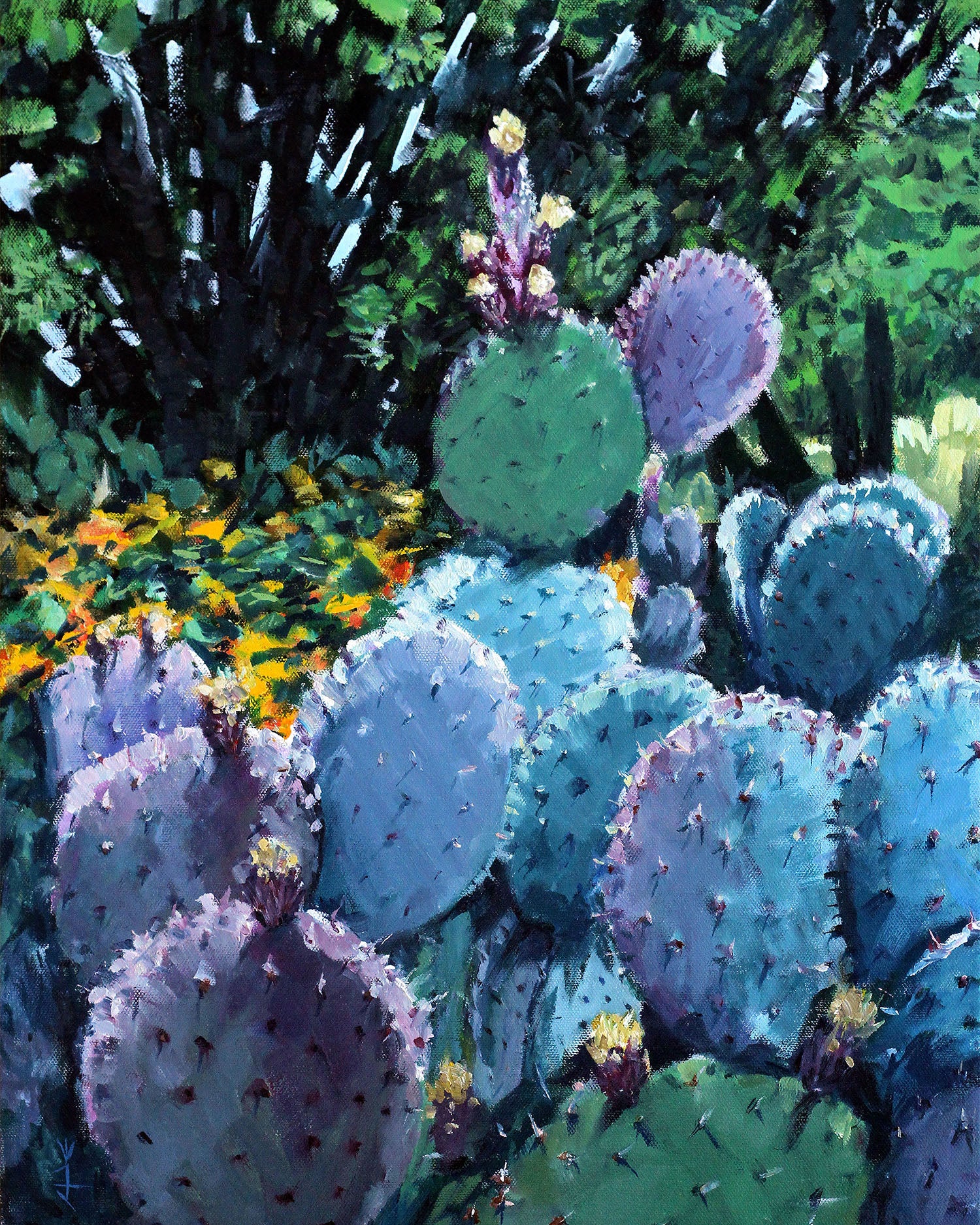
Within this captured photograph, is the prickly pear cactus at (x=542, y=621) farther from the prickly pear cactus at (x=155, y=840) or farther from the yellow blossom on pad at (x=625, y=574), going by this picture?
the prickly pear cactus at (x=155, y=840)

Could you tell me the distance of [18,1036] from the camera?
3.24 feet

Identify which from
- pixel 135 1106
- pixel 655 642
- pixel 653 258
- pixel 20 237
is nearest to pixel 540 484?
pixel 655 642

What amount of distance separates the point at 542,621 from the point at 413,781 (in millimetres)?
365

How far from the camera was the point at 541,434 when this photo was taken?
4.63 feet

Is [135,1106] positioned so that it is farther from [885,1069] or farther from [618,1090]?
[885,1069]

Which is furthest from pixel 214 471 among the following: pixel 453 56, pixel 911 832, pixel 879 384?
pixel 911 832

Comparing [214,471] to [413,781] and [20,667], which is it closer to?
[20,667]

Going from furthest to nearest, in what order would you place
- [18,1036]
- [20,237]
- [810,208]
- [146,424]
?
[146,424] → [810,208] → [20,237] → [18,1036]

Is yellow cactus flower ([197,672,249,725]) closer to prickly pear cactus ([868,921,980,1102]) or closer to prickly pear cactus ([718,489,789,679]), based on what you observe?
prickly pear cactus ([868,921,980,1102])

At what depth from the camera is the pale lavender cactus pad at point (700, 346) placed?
1.53 metres

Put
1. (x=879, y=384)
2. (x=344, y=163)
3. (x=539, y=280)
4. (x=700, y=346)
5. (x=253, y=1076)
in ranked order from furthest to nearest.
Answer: (x=344, y=163) < (x=879, y=384) < (x=700, y=346) < (x=539, y=280) < (x=253, y=1076)

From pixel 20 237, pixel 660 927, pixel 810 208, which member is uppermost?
pixel 810 208

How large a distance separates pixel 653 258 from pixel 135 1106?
2340 millimetres

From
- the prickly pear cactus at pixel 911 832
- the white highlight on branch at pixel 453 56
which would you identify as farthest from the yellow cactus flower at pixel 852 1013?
the white highlight on branch at pixel 453 56
